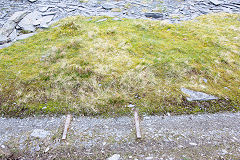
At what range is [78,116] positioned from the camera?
5.38 meters

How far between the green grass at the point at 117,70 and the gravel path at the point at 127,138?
0.42 metres

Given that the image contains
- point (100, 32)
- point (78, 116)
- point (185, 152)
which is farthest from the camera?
Answer: point (100, 32)

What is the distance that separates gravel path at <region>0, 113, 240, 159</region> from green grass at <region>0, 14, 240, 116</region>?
0.42 meters

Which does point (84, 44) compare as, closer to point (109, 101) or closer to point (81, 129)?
point (109, 101)

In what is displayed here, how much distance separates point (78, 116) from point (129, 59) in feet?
13.4

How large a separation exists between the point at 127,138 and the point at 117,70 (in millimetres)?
3454

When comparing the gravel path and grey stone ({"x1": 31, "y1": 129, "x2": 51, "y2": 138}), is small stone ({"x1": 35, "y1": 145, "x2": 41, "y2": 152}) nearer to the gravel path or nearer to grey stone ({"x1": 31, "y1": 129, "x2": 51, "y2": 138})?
the gravel path

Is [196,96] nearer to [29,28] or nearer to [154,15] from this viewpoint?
[154,15]

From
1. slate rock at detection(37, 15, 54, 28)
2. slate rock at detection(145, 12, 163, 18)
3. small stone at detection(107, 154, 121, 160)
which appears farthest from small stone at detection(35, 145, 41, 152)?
slate rock at detection(145, 12, 163, 18)

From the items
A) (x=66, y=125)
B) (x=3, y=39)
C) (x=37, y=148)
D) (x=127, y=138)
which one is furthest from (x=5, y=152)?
(x=3, y=39)

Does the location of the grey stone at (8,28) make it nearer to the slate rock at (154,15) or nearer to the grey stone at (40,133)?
the grey stone at (40,133)

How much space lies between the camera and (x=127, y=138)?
4.69 meters

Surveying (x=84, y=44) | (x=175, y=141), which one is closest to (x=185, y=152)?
(x=175, y=141)

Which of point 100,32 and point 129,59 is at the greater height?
point 100,32
